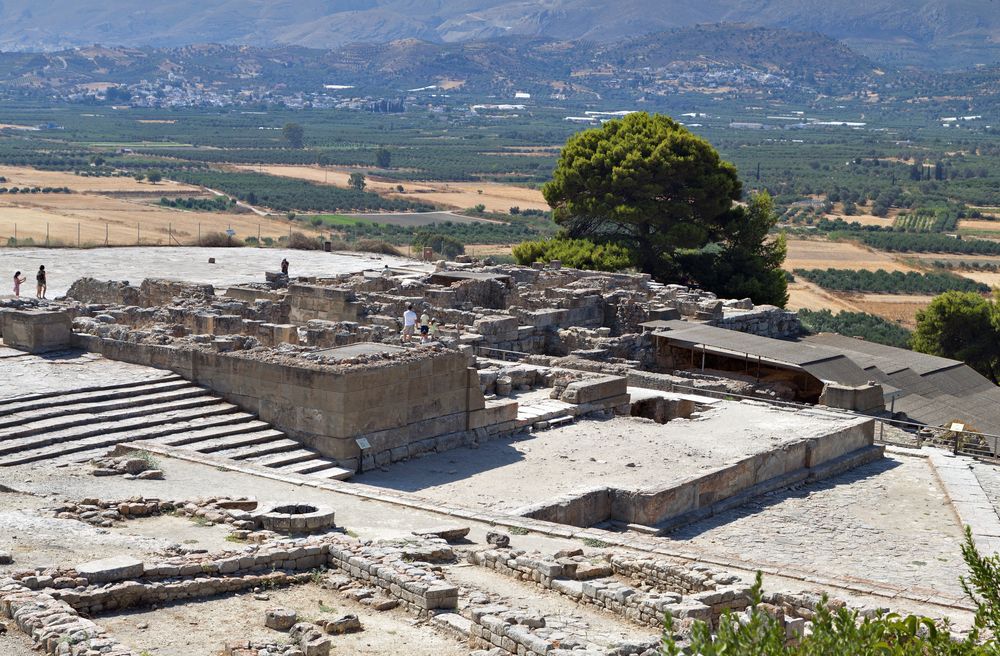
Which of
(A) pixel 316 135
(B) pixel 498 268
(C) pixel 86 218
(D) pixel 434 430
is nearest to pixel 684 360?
(B) pixel 498 268

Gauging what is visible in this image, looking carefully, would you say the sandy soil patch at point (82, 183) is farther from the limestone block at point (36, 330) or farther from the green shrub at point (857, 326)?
the limestone block at point (36, 330)

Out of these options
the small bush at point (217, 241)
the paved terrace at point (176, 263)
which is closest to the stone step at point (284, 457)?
the paved terrace at point (176, 263)

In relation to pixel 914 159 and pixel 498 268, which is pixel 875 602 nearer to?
pixel 498 268

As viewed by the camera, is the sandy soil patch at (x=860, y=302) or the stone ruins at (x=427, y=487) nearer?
the stone ruins at (x=427, y=487)

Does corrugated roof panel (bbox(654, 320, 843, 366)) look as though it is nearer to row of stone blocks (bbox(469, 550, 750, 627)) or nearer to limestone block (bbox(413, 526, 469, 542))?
limestone block (bbox(413, 526, 469, 542))

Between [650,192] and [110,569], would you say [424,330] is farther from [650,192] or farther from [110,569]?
[650,192]

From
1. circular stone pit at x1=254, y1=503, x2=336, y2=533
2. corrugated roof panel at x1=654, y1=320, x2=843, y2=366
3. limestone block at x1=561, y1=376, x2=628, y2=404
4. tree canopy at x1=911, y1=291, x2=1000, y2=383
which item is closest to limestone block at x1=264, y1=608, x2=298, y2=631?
circular stone pit at x1=254, y1=503, x2=336, y2=533

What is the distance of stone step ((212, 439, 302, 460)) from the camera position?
1919cm

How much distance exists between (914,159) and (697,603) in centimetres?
15188

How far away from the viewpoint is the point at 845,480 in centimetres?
2227

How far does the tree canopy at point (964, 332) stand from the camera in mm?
39562

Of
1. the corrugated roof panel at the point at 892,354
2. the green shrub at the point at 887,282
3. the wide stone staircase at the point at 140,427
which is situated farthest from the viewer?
the green shrub at the point at 887,282

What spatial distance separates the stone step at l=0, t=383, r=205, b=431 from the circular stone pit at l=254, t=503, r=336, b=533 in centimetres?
507

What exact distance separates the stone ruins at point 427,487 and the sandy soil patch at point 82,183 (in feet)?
215
